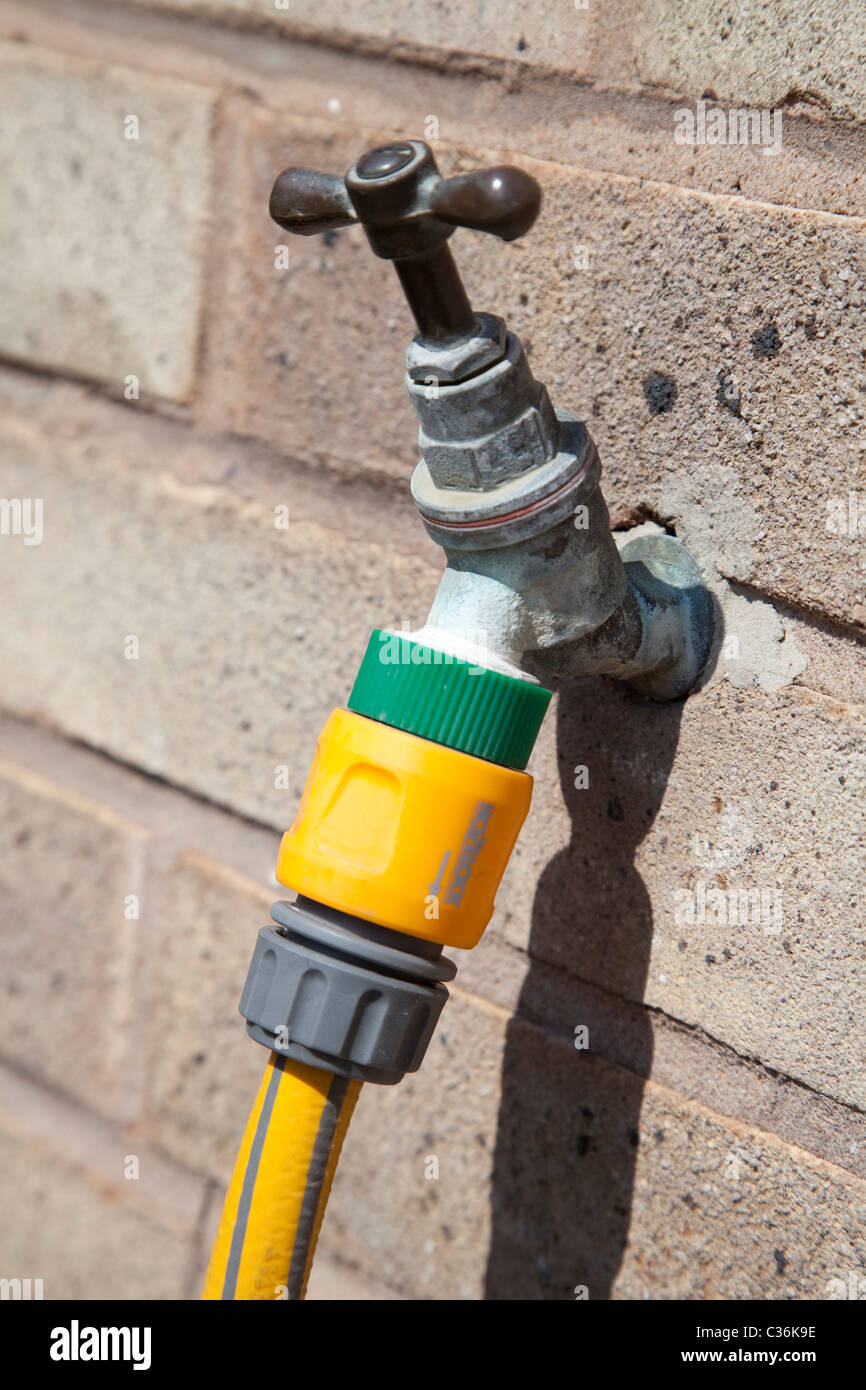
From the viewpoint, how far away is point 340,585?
670mm

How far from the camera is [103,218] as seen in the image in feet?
2.45

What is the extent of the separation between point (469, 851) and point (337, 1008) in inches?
3.1

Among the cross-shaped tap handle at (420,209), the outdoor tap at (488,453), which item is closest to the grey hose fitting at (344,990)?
the outdoor tap at (488,453)

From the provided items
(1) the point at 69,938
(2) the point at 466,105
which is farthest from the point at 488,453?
(1) the point at 69,938

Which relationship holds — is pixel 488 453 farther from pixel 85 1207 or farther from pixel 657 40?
pixel 85 1207

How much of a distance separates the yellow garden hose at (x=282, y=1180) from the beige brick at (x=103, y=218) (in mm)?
410

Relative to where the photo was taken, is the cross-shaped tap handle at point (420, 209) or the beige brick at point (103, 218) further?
the beige brick at point (103, 218)

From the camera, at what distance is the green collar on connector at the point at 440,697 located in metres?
0.47
